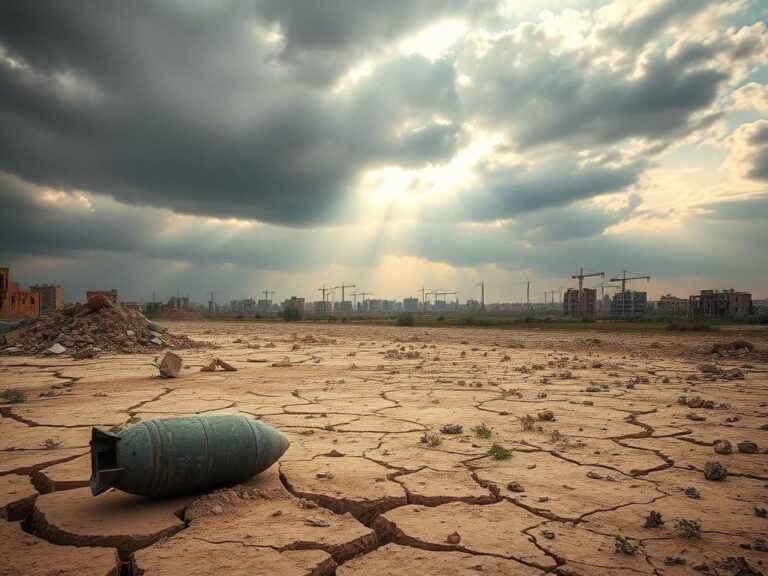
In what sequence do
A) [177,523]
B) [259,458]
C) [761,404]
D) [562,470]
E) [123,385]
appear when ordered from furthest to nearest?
[123,385] → [761,404] → [562,470] → [259,458] → [177,523]

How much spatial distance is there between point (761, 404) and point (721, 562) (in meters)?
5.25

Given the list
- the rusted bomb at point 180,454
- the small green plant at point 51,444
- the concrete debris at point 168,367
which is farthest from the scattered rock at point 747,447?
the concrete debris at point 168,367

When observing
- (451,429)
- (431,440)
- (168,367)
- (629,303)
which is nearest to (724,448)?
(451,429)

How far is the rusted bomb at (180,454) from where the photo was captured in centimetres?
257

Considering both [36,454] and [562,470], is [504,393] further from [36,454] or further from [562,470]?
[36,454]

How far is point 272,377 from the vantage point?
875 centimetres

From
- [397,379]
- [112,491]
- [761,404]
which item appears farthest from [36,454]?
[761,404]

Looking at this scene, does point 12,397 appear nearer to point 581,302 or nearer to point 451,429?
point 451,429

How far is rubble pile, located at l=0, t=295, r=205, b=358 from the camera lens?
12.9m

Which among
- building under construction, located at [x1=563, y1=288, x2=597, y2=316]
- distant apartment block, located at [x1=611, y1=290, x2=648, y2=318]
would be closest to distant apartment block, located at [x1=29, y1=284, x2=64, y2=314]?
building under construction, located at [x1=563, y1=288, x2=597, y2=316]

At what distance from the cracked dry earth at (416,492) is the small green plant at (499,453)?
0.03 metres

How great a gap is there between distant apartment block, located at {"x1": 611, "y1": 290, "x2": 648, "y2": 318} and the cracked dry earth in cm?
10374

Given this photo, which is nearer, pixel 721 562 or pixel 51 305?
pixel 721 562

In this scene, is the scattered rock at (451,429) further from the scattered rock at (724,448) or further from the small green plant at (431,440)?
the scattered rock at (724,448)
